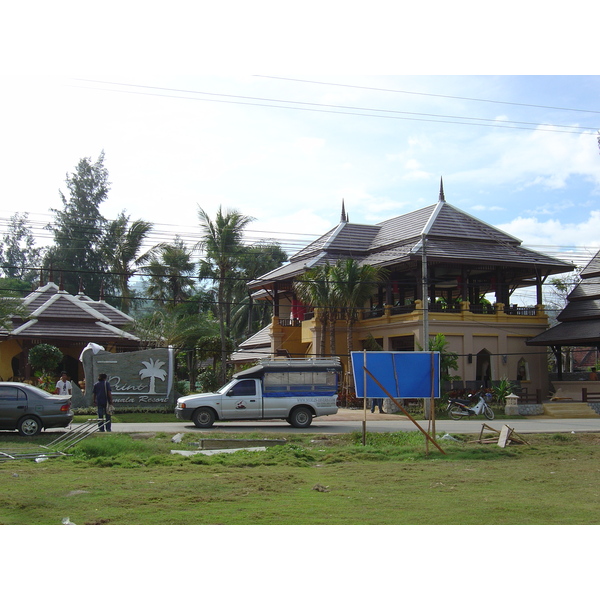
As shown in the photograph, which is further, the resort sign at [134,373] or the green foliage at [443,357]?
the green foliage at [443,357]

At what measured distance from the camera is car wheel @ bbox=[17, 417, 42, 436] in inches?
766

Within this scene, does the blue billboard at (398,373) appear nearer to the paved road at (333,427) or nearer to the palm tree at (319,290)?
the paved road at (333,427)

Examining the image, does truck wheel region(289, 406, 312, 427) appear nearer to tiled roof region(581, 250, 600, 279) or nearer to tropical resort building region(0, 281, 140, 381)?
tropical resort building region(0, 281, 140, 381)

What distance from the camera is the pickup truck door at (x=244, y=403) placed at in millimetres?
22981

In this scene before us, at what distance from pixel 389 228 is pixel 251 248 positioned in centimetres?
1825

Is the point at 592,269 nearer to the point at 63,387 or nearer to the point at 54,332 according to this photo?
the point at 63,387

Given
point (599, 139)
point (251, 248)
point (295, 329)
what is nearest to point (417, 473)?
point (599, 139)

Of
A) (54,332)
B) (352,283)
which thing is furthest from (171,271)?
(352,283)

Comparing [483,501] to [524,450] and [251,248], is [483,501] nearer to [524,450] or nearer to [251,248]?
[524,450]

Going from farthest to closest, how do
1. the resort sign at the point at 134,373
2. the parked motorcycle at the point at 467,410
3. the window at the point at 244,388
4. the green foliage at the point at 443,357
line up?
the green foliage at the point at 443,357 → the parked motorcycle at the point at 467,410 → the resort sign at the point at 134,373 → the window at the point at 244,388

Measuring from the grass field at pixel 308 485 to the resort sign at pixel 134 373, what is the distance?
1201 centimetres

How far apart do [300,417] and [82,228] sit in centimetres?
4317

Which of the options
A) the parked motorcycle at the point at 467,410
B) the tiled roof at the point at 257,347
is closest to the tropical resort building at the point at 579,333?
the parked motorcycle at the point at 467,410

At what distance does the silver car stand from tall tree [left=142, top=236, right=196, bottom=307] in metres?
35.9
